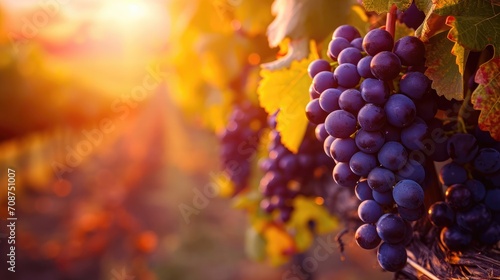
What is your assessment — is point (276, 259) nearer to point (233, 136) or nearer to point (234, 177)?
point (234, 177)

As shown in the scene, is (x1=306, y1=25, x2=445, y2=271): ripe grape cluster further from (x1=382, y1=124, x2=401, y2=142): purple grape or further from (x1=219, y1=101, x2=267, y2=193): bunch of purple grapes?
(x1=219, y1=101, x2=267, y2=193): bunch of purple grapes

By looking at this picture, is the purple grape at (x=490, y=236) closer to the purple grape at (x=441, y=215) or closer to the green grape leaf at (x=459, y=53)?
the purple grape at (x=441, y=215)

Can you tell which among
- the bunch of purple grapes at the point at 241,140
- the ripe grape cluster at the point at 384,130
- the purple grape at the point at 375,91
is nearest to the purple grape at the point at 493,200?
the ripe grape cluster at the point at 384,130

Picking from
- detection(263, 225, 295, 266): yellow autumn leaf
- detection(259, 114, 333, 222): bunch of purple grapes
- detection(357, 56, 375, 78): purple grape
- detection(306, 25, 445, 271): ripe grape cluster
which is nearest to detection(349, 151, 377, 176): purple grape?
detection(306, 25, 445, 271): ripe grape cluster

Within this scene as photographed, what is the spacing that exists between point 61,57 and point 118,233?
717 cm

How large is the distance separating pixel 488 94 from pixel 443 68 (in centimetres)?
6

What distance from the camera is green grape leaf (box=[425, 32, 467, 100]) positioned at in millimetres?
553

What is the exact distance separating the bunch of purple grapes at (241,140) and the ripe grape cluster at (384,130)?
0.73 metres

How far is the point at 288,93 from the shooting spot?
78 centimetres

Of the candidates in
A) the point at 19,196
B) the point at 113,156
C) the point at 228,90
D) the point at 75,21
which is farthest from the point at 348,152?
the point at 113,156

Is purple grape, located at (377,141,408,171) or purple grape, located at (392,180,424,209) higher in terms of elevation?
purple grape, located at (377,141,408,171)

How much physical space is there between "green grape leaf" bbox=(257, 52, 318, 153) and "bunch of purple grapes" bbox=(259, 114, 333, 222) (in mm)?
158

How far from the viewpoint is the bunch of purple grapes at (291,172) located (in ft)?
3.30

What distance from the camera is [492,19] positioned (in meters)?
0.54
